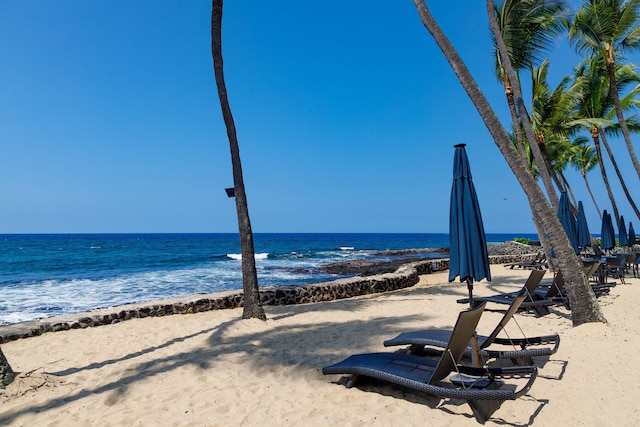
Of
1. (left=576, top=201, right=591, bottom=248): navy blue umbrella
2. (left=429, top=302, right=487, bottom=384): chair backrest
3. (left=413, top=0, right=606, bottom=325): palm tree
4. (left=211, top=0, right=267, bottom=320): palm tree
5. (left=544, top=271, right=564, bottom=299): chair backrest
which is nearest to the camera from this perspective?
(left=429, top=302, right=487, bottom=384): chair backrest

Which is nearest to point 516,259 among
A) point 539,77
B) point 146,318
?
point 539,77

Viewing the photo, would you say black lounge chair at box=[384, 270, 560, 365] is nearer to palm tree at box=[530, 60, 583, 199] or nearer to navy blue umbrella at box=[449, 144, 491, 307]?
navy blue umbrella at box=[449, 144, 491, 307]

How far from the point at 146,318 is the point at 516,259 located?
748 inches

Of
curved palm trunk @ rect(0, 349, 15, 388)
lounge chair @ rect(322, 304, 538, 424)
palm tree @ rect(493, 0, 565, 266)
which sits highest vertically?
palm tree @ rect(493, 0, 565, 266)

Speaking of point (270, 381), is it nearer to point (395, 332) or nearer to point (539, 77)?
point (395, 332)

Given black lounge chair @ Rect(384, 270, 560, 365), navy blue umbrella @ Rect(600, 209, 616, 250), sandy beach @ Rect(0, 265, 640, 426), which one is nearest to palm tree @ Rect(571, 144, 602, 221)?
navy blue umbrella @ Rect(600, 209, 616, 250)

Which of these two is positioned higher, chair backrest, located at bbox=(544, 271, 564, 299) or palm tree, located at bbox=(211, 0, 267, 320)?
palm tree, located at bbox=(211, 0, 267, 320)

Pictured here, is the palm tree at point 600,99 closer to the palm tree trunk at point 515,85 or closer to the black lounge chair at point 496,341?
the palm tree trunk at point 515,85

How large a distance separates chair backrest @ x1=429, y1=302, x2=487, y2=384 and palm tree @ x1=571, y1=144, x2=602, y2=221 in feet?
110

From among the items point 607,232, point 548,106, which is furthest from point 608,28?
point 607,232

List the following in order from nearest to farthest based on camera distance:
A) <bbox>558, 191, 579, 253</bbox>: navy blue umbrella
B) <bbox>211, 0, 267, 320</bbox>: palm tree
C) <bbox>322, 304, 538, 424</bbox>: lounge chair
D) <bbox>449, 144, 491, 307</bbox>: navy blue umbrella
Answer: <bbox>322, 304, 538, 424</bbox>: lounge chair, <bbox>449, 144, 491, 307</bbox>: navy blue umbrella, <bbox>211, 0, 267, 320</bbox>: palm tree, <bbox>558, 191, 579, 253</bbox>: navy blue umbrella

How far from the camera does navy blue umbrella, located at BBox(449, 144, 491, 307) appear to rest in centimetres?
525

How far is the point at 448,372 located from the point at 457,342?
1.09ft

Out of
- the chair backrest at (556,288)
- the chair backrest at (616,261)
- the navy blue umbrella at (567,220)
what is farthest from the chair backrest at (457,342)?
the chair backrest at (616,261)
